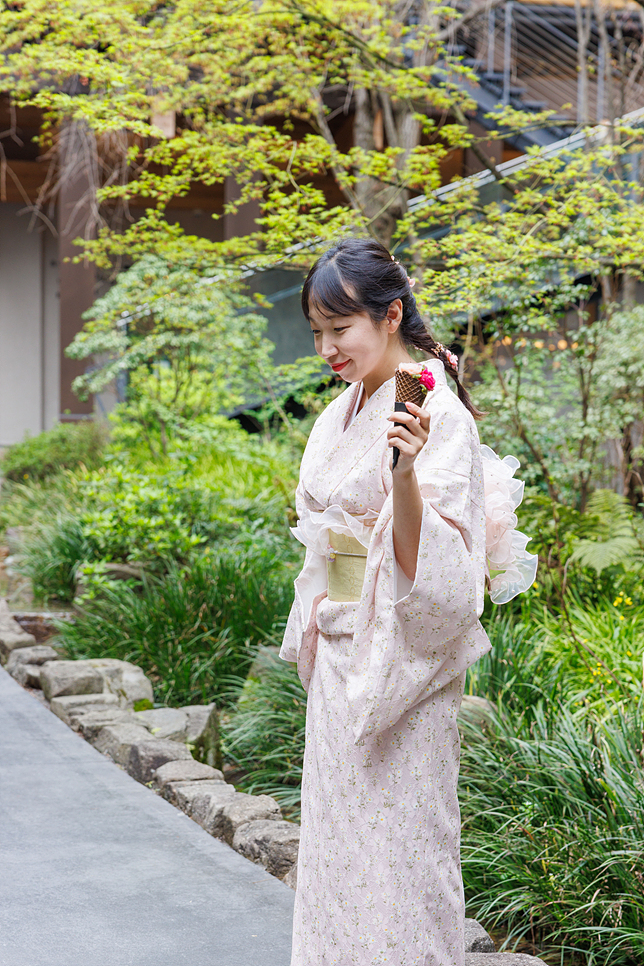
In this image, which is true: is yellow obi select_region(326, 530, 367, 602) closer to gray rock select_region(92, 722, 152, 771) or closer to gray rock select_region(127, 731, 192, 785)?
gray rock select_region(127, 731, 192, 785)

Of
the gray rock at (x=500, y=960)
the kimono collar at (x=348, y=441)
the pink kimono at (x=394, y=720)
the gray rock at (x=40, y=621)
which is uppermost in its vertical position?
the kimono collar at (x=348, y=441)

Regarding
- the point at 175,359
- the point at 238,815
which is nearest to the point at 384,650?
the point at 238,815

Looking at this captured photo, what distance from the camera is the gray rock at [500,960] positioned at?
7.62 feet

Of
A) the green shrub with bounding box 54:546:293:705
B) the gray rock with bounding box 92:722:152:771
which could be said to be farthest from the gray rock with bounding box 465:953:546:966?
the green shrub with bounding box 54:546:293:705

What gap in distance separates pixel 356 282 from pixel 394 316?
0.37 feet

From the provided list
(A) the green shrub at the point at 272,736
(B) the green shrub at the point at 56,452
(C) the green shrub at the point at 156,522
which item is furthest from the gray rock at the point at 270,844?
(B) the green shrub at the point at 56,452

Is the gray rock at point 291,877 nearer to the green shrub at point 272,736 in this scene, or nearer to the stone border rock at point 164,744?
the stone border rock at point 164,744

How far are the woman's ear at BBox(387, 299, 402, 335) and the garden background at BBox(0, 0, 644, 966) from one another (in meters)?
1.61

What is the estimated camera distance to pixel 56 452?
10750 mm

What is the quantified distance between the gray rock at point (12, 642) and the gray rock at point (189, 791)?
2.49 metres

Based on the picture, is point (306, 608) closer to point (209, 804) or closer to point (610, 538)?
point (209, 804)

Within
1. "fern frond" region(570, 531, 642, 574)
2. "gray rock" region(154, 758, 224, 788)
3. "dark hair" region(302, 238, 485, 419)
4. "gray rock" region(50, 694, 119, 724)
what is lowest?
"gray rock" region(50, 694, 119, 724)

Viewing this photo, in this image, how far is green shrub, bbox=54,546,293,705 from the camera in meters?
5.23

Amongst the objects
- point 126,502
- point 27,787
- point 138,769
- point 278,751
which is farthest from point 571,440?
point 27,787
